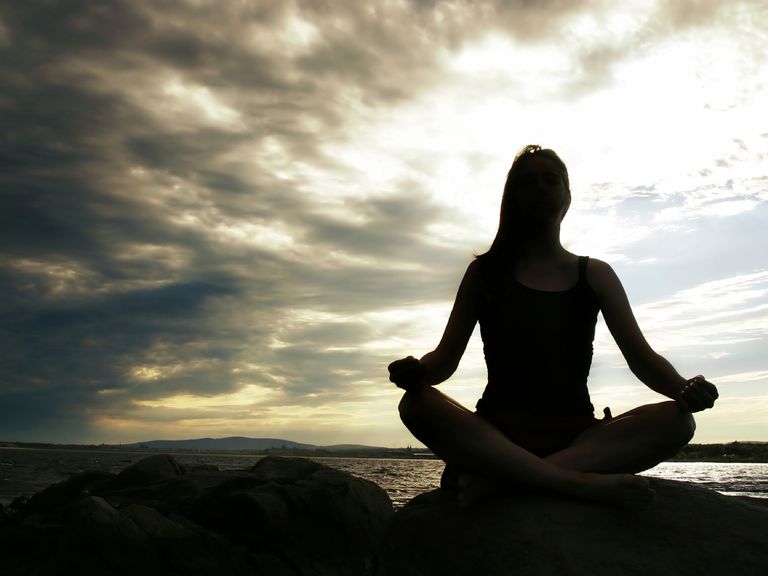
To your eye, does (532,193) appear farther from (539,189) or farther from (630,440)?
(630,440)

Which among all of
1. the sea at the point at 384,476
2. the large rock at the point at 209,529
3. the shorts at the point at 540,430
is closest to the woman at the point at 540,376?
the shorts at the point at 540,430

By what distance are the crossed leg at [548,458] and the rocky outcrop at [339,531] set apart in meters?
0.16

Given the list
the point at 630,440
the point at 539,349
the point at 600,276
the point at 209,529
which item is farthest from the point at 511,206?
the point at 209,529

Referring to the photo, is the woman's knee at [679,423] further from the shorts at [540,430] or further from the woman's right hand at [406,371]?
the woman's right hand at [406,371]

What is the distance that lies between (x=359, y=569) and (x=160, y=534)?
2.63m

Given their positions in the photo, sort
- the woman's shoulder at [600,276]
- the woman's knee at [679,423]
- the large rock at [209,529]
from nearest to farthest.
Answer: the woman's knee at [679,423] → the woman's shoulder at [600,276] → the large rock at [209,529]

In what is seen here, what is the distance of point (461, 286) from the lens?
4531 millimetres

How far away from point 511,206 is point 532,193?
7.4 inches

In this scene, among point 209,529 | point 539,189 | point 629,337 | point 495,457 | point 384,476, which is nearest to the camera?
point 495,457

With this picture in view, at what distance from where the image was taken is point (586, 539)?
3645 mm

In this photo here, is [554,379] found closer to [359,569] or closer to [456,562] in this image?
[456,562]

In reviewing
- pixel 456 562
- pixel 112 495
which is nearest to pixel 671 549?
pixel 456 562

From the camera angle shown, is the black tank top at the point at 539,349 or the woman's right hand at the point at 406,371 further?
the black tank top at the point at 539,349

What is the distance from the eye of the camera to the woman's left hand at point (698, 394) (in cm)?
357
